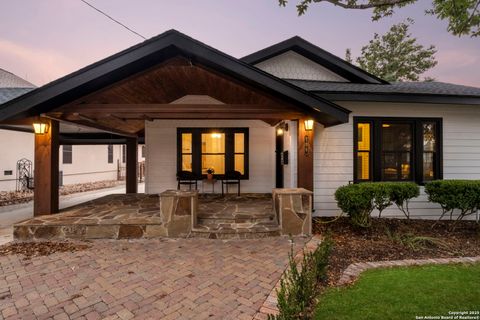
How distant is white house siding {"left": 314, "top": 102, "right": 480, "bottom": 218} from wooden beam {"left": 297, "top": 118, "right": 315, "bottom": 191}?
0.76 meters

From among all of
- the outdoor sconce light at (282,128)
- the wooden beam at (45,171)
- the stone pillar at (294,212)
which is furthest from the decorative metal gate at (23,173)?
the stone pillar at (294,212)

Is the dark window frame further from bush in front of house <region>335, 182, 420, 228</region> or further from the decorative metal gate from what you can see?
bush in front of house <region>335, 182, 420, 228</region>

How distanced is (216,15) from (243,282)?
14.1 metres

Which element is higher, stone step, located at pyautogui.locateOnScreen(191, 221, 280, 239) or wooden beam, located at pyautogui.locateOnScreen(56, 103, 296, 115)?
wooden beam, located at pyautogui.locateOnScreen(56, 103, 296, 115)

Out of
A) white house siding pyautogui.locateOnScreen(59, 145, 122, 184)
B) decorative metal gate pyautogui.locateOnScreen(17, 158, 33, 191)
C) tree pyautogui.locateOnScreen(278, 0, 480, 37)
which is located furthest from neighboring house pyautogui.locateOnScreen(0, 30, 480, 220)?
white house siding pyautogui.locateOnScreen(59, 145, 122, 184)

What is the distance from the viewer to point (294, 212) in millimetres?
4566

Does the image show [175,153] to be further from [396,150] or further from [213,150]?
[396,150]

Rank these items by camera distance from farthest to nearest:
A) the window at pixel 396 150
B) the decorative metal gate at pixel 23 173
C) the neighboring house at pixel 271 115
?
the decorative metal gate at pixel 23 173 → the window at pixel 396 150 → the neighboring house at pixel 271 115

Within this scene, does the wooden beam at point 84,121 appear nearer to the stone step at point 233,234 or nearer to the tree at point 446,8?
the stone step at point 233,234

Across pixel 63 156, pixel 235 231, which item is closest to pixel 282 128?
pixel 235 231

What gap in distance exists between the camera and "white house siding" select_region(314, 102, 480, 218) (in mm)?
5941

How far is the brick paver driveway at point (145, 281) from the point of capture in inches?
91.7

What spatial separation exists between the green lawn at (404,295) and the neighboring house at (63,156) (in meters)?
8.58

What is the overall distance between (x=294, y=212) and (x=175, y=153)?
4926 millimetres
